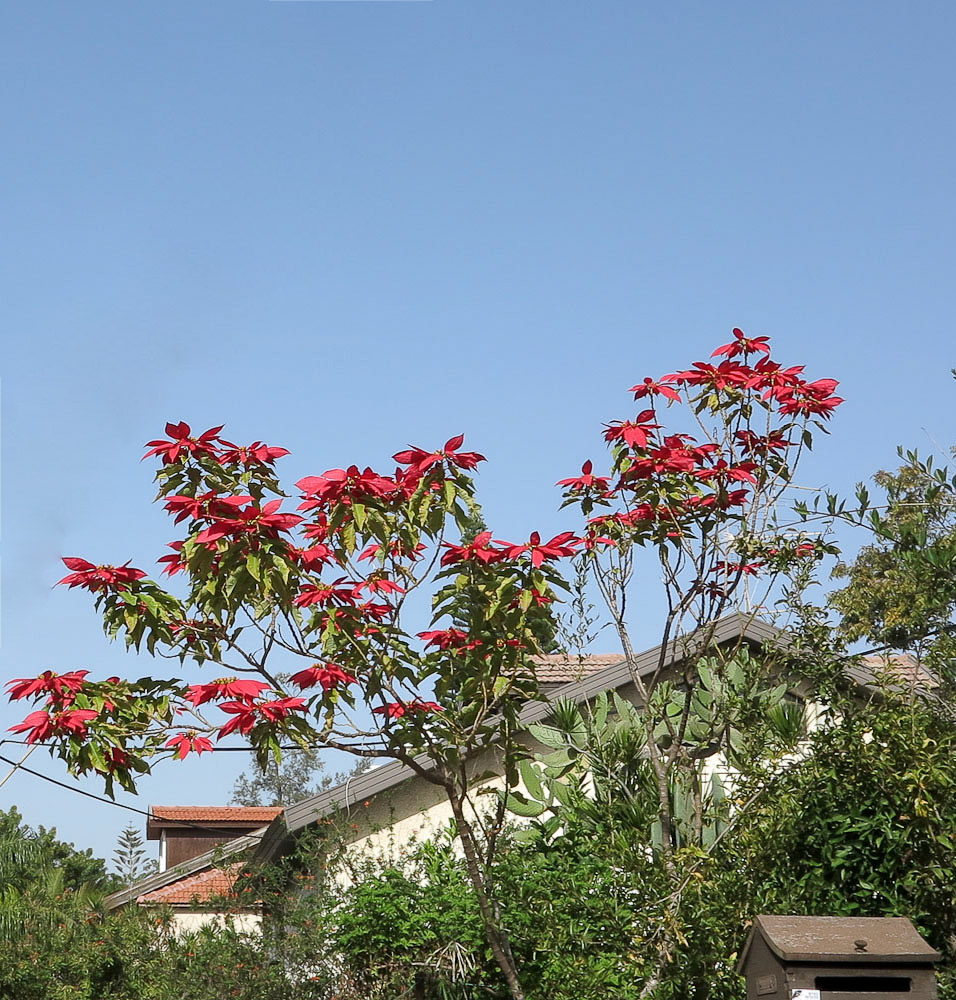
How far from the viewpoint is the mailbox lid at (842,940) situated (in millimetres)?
5746

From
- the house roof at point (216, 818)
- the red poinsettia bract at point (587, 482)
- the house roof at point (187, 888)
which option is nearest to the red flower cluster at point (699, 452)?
the red poinsettia bract at point (587, 482)

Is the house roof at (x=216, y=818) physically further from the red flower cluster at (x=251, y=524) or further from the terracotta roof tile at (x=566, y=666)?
the red flower cluster at (x=251, y=524)

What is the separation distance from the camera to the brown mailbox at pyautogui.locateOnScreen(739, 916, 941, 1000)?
18.9 feet

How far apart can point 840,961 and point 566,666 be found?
5.03m

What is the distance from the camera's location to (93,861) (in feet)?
136

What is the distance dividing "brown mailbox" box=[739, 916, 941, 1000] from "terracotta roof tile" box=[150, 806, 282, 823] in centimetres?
2865

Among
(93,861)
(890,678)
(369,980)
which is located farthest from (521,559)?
(93,861)

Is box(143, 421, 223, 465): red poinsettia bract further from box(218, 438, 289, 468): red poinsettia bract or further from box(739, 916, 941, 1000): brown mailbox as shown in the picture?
box(739, 916, 941, 1000): brown mailbox

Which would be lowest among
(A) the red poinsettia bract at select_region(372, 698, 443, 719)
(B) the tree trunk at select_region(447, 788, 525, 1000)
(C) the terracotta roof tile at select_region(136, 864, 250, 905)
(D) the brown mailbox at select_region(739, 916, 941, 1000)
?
(D) the brown mailbox at select_region(739, 916, 941, 1000)

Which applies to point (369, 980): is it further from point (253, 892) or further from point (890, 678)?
point (890, 678)

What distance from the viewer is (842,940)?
5852 millimetres

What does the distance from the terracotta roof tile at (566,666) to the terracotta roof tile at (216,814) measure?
13.9m

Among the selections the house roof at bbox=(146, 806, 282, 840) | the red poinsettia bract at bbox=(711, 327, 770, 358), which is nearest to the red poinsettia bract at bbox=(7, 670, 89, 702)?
the red poinsettia bract at bbox=(711, 327, 770, 358)

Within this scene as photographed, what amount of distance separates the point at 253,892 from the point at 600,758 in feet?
17.0
